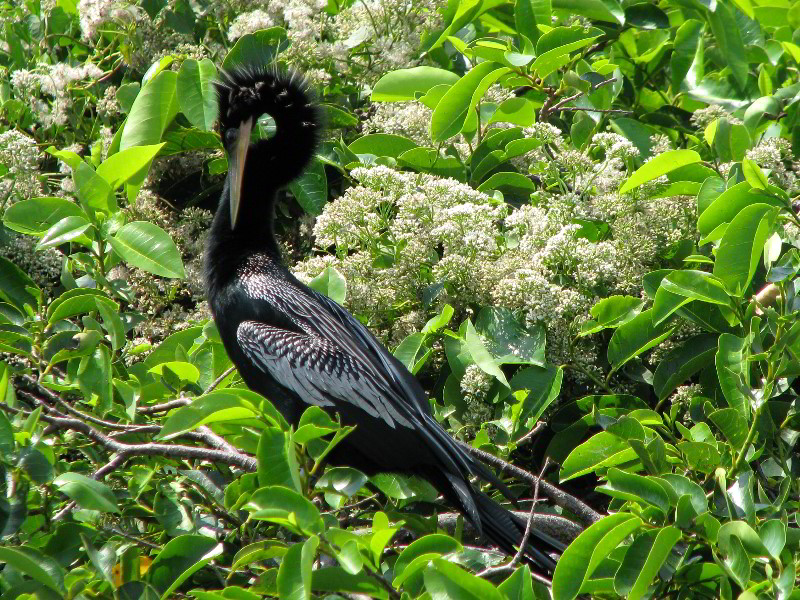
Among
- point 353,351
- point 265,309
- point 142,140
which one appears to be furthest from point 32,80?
point 353,351

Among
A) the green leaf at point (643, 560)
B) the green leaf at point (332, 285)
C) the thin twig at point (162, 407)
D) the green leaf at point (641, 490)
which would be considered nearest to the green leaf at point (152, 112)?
the green leaf at point (332, 285)

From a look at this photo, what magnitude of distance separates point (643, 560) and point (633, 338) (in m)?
1.14

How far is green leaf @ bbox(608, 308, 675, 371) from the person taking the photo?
3324mm

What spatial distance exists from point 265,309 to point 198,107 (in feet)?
2.88

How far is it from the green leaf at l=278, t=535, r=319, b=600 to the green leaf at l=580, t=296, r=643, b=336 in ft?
5.27

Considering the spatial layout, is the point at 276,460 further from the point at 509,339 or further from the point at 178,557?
the point at 509,339

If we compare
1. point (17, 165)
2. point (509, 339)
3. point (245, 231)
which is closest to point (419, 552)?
point (509, 339)

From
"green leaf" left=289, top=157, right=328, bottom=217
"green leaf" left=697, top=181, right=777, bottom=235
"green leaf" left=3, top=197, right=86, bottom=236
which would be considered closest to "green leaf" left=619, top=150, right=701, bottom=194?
"green leaf" left=697, top=181, right=777, bottom=235

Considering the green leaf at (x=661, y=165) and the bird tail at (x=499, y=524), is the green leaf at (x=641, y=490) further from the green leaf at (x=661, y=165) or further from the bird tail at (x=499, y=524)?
the green leaf at (x=661, y=165)

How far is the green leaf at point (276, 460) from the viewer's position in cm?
227

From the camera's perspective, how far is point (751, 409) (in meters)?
2.89

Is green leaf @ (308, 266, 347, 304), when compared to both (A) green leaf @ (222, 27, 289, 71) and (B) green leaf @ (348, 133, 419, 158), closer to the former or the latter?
(B) green leaf @ (348, 133, 419, 158)

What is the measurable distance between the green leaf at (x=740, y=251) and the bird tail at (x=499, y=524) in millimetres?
956

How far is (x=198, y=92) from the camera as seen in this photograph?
12.8 feet
